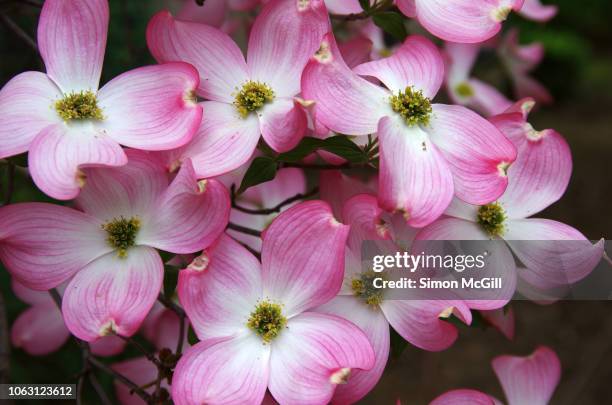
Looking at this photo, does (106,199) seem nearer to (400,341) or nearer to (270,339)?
(270,339)

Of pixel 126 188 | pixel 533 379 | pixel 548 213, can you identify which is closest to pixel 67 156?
pixel 126 188

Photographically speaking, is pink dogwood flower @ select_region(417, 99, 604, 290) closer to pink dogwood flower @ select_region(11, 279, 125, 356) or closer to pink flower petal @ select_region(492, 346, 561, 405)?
pink flower petal @ select_region(492, 346, 561, 405)

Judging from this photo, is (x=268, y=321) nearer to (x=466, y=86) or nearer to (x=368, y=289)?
(x=368, y=289)

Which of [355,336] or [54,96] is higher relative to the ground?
[54,96]

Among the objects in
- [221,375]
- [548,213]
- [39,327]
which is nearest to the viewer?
[221,375]

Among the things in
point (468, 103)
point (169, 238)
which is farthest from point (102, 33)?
point (468, 103)

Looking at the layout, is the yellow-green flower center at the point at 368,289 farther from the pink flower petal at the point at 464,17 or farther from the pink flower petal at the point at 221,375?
the pink flower petal at the point at 464,17
